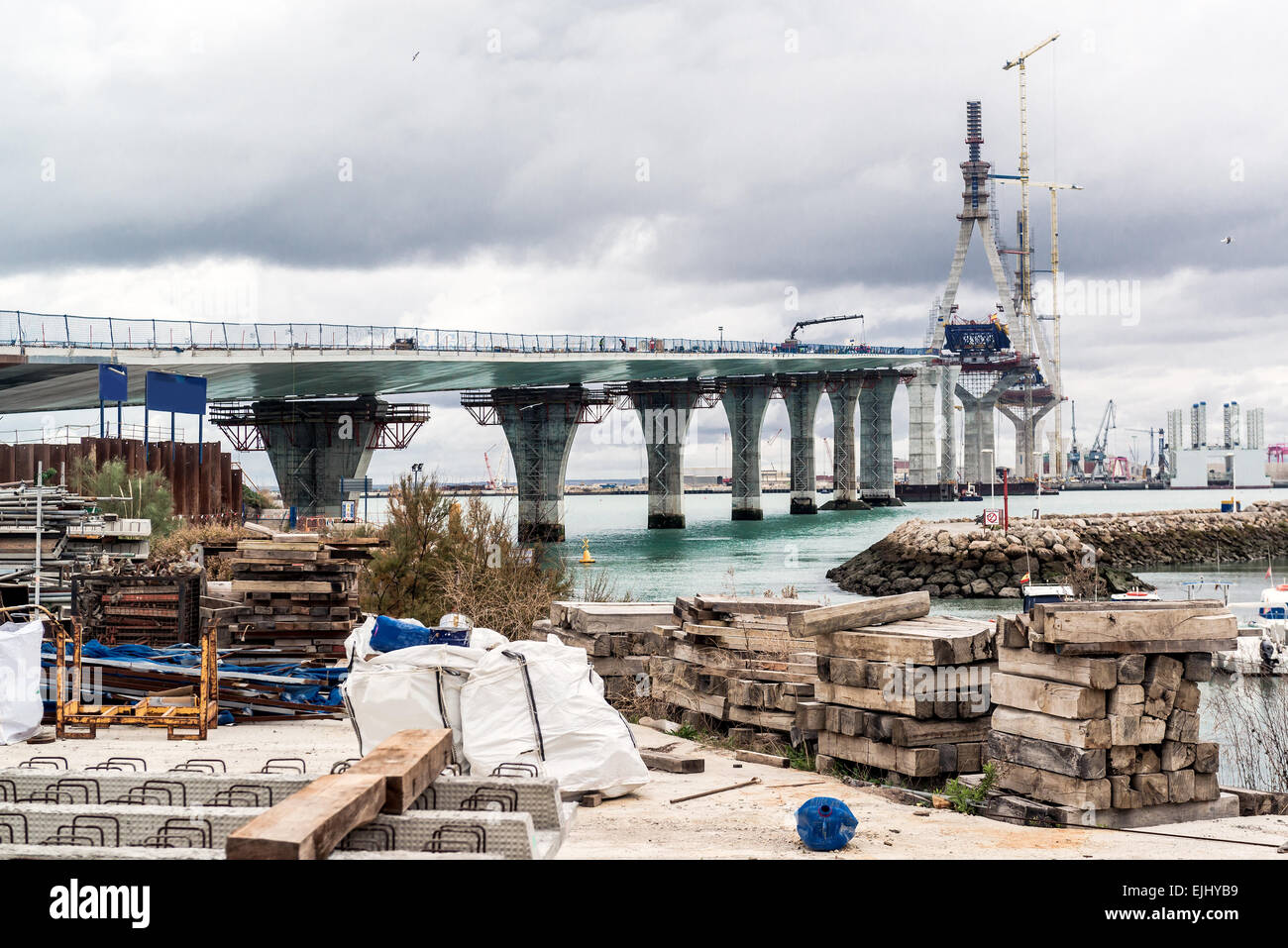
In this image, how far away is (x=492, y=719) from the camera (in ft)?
32.6

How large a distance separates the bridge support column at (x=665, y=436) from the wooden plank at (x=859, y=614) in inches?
3767

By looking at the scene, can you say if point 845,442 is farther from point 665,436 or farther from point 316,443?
point 316,443

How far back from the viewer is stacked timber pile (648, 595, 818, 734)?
12.4 m

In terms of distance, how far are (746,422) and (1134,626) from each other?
10910cm

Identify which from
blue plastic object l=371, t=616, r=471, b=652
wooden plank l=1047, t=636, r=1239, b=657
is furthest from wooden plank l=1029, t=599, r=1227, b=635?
blue plastic object l=371, t=616, r=471, b=652

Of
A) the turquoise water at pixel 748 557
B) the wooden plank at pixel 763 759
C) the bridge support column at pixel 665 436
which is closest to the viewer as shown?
the wooden plank at pixel 763 759

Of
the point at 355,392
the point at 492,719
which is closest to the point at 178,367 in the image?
the point at 355,392

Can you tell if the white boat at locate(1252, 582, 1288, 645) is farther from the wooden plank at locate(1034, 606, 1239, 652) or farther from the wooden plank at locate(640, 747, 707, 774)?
the wooden plank at locate(640, 747, 707, 774)

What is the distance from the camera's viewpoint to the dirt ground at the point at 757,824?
25.6ft

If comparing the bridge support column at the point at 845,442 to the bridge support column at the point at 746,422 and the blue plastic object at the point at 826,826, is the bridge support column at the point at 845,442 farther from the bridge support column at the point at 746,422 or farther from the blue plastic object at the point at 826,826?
the blue plastic object at the point at 826,826

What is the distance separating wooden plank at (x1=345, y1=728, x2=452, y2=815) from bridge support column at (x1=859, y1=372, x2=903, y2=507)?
423ft

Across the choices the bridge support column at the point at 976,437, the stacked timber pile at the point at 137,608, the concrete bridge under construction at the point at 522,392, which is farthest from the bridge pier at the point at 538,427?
the bridge support column at the point at 976,437

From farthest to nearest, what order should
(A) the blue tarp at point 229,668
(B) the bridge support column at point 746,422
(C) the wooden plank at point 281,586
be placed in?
(B) the bridge support column at point 746,422 → (C) the wooden plank at point 281,586 → (A) the blue tarp at point 229,668
